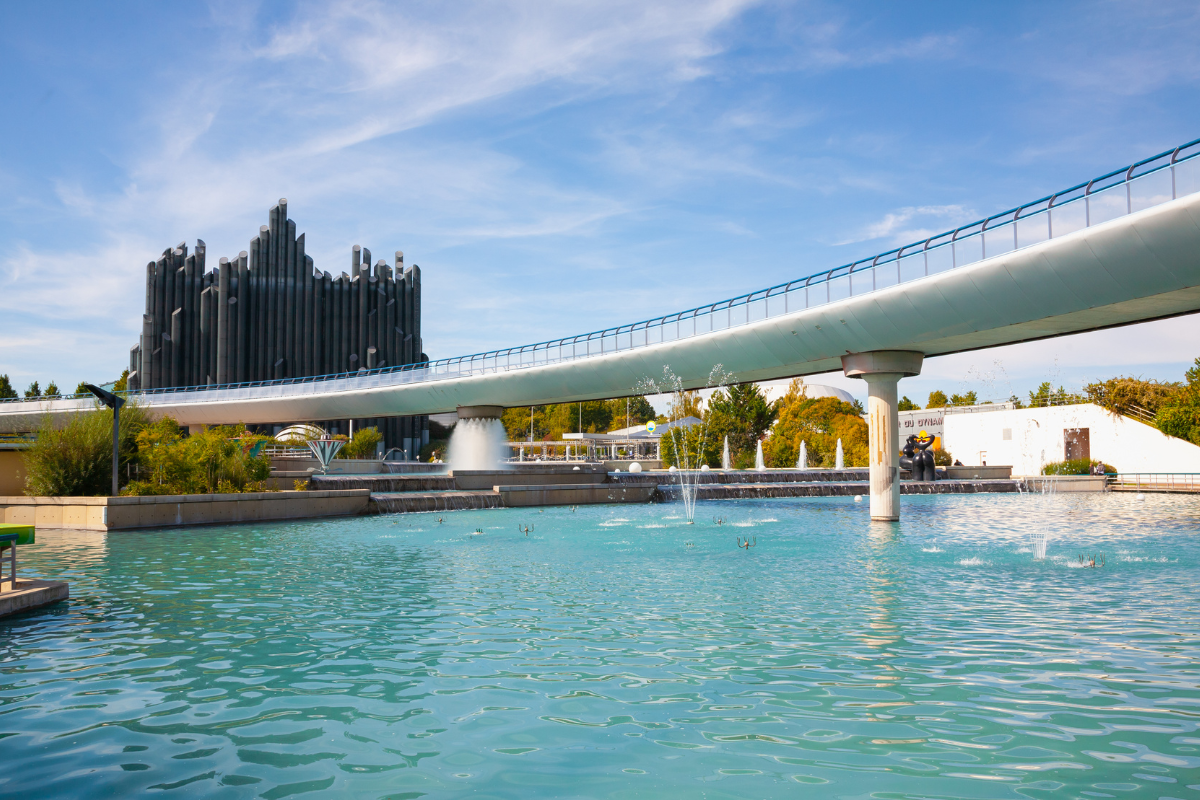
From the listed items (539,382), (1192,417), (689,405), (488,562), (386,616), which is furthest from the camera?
(689,405)

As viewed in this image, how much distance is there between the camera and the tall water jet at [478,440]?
44.7 metres

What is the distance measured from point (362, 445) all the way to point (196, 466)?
36.8m

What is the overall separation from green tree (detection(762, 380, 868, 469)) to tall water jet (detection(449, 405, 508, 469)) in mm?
21866

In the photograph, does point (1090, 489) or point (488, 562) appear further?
point (1090, 489)

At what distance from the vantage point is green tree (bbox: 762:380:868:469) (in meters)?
56.9

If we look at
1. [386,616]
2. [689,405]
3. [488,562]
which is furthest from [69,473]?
[689,405]

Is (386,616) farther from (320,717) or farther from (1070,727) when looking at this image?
(1070,727)

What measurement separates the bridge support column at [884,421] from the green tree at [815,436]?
30518 millimetres

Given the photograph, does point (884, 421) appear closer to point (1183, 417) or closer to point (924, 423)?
point (1183, 417)

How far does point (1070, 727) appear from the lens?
5562 millimetres

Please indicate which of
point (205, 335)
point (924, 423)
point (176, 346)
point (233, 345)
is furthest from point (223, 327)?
point (924, 423)

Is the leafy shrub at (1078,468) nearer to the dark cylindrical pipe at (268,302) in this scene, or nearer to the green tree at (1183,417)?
the green tree at (1183,417)

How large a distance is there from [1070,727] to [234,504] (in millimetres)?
20482

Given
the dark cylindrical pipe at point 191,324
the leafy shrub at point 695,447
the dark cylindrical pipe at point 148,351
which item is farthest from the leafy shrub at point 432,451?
the dark cylindrical pipe at point 148,351
